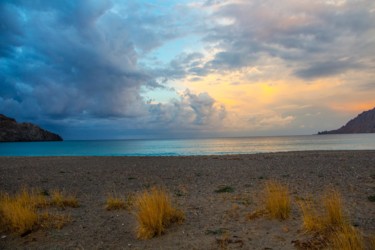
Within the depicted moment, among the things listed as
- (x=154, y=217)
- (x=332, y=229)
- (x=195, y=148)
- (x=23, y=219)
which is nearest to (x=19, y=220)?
(x=23, y=219)

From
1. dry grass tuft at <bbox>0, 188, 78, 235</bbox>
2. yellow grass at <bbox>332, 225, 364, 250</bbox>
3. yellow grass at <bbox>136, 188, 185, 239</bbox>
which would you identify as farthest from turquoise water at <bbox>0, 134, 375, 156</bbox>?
yellow grass at <bbox>332, 225, 364, 250</bbox>

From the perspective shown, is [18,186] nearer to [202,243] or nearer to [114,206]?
[114,206]

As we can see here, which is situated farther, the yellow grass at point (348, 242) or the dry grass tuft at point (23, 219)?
the dry grass tuft at point (23, 219)

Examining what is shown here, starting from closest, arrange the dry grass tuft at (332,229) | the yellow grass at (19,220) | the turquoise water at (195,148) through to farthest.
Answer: the dry grass tuft at (332,229), the yellow grass at (19,220), the turquoise water at (195,148)

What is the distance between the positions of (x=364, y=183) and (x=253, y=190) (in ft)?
15.9

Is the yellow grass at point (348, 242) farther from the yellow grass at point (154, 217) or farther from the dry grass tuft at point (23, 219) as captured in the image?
the dry grass tuft at point (23, 219)

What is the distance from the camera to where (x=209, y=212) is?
8227 mm

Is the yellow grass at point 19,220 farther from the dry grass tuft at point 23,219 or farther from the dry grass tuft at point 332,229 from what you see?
the dry grass tuft at point 332,229

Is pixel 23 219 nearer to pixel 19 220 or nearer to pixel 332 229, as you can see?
pixel 19 220

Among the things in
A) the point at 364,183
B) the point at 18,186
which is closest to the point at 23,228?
the point at 18,186

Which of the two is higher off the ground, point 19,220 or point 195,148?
point 19,220

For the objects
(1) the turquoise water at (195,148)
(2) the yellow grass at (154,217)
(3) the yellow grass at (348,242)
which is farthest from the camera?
(1) the turquoise water at (195,148)

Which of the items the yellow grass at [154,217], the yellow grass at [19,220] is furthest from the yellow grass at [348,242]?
the yellow grass at [19,220]

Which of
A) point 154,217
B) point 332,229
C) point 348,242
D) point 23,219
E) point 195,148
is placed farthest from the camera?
point 195,148
